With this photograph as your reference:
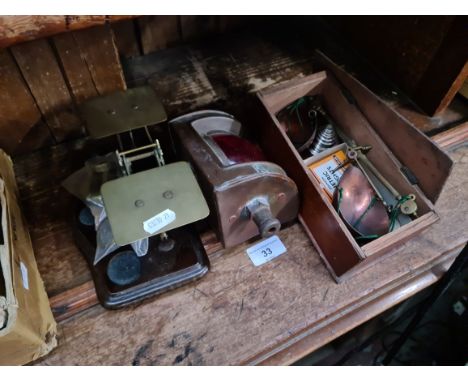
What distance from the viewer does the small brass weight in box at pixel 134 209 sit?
0.62m

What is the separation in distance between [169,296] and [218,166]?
276 mm

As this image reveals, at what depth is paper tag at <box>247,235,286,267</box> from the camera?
0.84 meters

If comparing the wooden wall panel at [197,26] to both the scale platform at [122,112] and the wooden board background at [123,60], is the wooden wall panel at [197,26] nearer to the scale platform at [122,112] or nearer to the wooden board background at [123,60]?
the wooden board background at [123,60]

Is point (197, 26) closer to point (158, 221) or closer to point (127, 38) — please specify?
point (127, 38)

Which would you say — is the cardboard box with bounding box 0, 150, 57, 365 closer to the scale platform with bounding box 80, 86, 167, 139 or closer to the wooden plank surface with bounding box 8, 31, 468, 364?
the wooden plank surface with bounding box 8, 31, 468, 364

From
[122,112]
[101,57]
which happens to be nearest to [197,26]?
[101,57]

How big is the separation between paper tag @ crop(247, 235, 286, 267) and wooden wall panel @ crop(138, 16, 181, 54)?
0.67 m

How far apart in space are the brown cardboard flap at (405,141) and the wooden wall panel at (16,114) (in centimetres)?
67

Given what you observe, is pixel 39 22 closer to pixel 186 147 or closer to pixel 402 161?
pixel 186 147

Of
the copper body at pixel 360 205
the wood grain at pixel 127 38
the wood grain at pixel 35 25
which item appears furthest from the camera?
the wood grain at pixel 127 38

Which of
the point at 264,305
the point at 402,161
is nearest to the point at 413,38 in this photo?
the point at 402,161

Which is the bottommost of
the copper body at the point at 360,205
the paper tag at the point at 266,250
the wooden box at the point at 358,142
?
the paper tag at the point at 266,250

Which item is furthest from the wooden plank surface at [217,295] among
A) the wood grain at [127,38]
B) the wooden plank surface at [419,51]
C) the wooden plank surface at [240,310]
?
the wood grain at [127,38]

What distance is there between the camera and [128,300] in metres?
0.77
